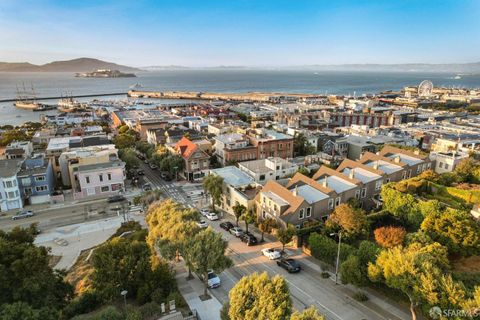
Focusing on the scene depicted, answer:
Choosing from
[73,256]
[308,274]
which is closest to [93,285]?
[73,256]

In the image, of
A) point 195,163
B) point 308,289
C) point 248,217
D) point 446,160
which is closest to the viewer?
point 308,289

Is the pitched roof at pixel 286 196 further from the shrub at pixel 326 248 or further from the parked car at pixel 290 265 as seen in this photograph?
the parked car at pixel 290 265

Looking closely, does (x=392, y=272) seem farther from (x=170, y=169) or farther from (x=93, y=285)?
(x=170, y=169)

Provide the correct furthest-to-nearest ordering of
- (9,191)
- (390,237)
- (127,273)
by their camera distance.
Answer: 1. (9,191)
2. (390,237)
3. (127,273)

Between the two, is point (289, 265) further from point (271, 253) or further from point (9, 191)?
point (9, 191)

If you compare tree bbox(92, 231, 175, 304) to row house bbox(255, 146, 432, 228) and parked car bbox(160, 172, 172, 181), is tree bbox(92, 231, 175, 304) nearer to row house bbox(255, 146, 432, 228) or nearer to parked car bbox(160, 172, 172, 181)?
row house bbox(255, 146, 432, 228)

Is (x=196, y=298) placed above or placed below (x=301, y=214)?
below

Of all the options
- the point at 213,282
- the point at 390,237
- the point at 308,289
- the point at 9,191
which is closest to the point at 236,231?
the point at 213,282

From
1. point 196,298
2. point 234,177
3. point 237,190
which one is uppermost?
point 234,177
